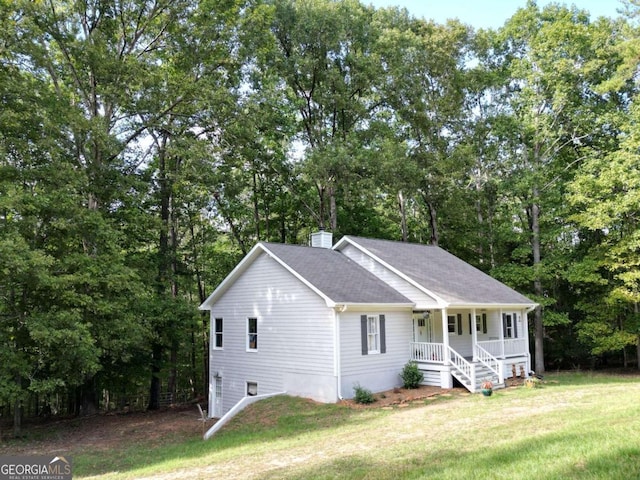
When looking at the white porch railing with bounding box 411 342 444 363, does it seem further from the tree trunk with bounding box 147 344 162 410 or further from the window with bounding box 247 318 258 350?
the tree trunk with bounding box 147 344 162 410

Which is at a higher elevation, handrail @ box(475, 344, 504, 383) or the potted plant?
handrail @ box(475, 344, 504, 383)

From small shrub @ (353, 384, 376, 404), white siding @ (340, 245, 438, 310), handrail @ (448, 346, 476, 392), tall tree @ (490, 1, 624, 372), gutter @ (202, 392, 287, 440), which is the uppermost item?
tall tree @ (490, 1, 624, 372)

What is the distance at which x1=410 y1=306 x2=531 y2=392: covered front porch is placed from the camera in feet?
58.1

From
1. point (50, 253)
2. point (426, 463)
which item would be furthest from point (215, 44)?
point (426, 463)

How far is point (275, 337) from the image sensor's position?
18109mm

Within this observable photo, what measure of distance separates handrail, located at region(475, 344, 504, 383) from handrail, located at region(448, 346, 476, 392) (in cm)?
100

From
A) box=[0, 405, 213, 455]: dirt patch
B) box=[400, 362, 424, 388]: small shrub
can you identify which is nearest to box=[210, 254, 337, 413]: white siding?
box=[0, 405, 213, 455]: dirt patch

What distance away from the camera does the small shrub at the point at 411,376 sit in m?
17.8

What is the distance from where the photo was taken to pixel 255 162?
29.2m

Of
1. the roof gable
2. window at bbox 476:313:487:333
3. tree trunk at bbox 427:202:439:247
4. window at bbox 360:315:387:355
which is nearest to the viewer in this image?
the roof gable

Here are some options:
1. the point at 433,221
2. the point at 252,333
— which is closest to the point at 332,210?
the point at 433,221

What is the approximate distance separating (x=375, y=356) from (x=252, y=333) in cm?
492

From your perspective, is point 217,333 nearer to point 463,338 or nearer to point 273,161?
point 463,338

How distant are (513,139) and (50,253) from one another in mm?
A: 24604
